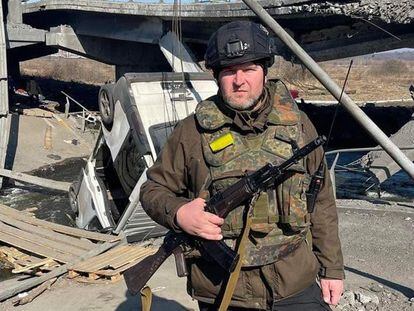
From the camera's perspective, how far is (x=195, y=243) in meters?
2.88

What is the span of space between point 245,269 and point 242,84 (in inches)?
38.2

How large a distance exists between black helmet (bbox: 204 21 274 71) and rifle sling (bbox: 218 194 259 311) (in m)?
0.71

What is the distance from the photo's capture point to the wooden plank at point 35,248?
8338 mm

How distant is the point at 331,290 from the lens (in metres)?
3.04

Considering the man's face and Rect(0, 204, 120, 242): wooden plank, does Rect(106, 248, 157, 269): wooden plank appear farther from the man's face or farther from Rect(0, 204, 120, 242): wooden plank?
the man's face

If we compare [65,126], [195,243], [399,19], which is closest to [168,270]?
[195,243]

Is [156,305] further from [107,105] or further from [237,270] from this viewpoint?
[107,105]

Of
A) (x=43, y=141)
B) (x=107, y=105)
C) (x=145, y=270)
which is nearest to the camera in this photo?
(x=145, y=270)

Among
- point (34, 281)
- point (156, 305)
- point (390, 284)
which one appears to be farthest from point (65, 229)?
point (390, 284)

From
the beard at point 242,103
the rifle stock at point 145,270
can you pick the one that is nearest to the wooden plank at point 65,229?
the rifle stock at point 145,270

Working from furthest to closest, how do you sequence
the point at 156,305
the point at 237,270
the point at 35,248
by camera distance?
the point at 35,248 → the point at 156,305 → the point at 237,270

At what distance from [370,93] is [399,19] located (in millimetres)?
40740

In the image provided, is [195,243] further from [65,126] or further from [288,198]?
[65,126]

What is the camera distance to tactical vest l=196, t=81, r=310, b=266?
9.16 feet
